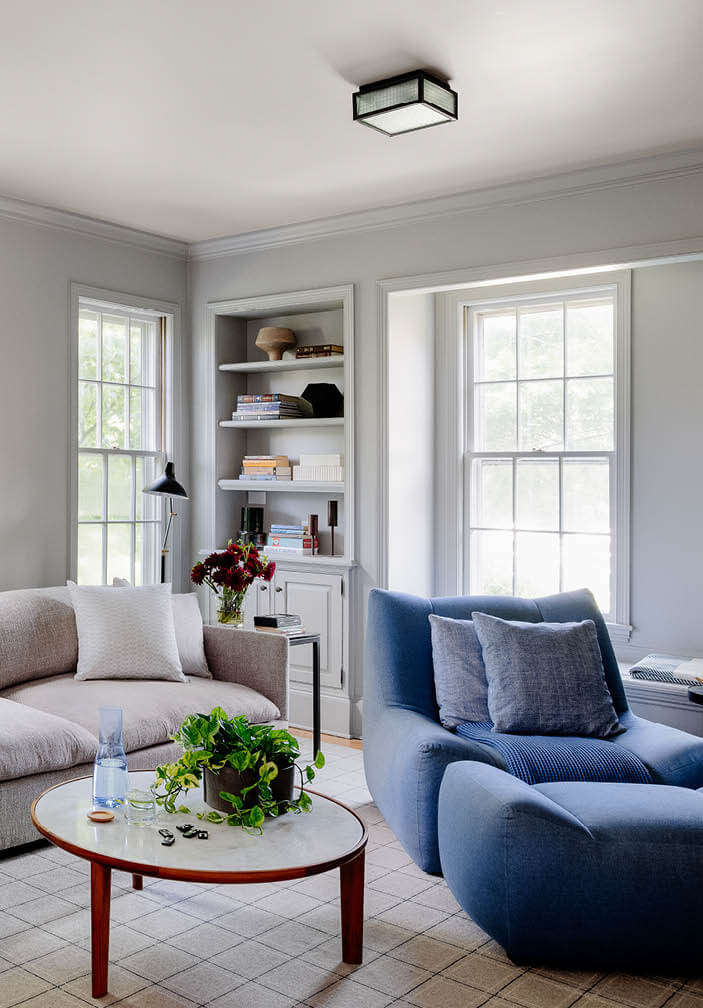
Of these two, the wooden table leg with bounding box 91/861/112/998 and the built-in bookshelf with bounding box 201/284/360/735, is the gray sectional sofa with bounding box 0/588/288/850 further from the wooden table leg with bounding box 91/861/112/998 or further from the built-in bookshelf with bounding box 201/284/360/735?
the wooden table leg with bounding box 91/861/112/998

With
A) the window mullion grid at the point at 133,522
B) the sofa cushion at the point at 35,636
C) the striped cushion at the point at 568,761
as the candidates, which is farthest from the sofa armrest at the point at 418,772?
the window mullion grid at the point at 133,522

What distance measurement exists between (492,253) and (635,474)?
1287mm

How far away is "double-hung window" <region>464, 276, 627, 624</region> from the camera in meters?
4.80

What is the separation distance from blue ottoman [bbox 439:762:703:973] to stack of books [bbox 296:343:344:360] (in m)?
3.11

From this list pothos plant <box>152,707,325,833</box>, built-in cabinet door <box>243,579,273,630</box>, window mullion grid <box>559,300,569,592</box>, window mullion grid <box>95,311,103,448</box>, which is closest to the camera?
pothos plant <box>152,707,325,833</box>

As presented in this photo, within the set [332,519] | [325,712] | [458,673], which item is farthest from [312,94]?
[325,712]

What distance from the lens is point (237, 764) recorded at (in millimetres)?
2438

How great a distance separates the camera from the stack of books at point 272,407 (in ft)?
17.3

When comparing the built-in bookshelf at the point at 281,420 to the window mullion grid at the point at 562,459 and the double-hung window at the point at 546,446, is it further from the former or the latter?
the window mullion grid at the point at 562,459

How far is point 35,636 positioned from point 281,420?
1899mm

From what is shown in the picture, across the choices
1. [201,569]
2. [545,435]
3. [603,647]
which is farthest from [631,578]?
[201,569]

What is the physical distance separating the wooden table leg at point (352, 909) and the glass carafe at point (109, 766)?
0.64 meters

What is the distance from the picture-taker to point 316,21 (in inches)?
111

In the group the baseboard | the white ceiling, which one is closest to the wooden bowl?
the white ceiling
